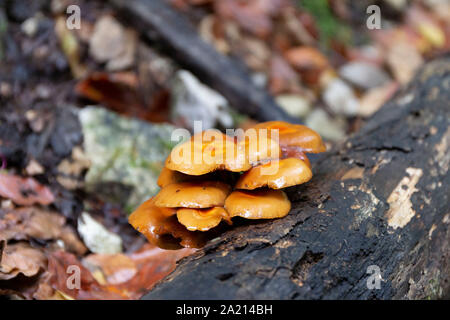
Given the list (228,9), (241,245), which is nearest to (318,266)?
(241,245)

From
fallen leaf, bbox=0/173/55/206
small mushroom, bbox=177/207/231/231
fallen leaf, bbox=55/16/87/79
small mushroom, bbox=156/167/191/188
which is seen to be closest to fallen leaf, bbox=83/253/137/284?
fallen leaf, bbox=0/173/55/206

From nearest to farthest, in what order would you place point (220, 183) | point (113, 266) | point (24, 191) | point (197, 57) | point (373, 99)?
point (220, 183) < point (113, 266) < point (24, 191) < point (197, 57) < point (373, 99)

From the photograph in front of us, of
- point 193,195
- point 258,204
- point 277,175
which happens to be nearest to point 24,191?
point 193,195

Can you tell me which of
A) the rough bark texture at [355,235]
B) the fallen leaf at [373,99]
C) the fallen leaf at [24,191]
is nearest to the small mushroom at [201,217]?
the rough bark texture at [355,235]

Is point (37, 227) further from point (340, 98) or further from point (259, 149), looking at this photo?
point (340, 98)

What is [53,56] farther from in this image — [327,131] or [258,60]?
[327,131]

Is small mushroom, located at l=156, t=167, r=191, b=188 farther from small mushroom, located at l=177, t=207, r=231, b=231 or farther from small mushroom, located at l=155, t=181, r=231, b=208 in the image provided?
small mushroom, located at l=177, t=207, r=231, b=231
